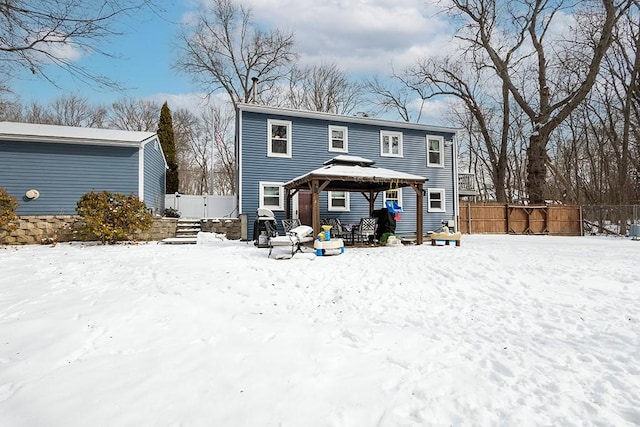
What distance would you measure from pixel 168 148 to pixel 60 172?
30.9ft

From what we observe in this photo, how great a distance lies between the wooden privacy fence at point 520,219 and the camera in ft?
60.2

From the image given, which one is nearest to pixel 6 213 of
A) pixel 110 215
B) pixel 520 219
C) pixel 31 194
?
pixel 31 194

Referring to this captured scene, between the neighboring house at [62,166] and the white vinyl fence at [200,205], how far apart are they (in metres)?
5.16

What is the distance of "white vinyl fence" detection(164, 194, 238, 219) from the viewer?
17.4 meters

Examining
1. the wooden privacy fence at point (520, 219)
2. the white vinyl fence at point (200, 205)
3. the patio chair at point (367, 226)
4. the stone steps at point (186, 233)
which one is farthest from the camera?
the wooden privacy fence at point (520, 219)

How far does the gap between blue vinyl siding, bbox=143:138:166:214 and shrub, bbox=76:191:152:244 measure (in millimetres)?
2357

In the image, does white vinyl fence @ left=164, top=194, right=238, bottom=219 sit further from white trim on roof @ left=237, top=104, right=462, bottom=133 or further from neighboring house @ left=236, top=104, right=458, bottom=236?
white trim on roof @ left=237, top=104, right=462, bottom=133

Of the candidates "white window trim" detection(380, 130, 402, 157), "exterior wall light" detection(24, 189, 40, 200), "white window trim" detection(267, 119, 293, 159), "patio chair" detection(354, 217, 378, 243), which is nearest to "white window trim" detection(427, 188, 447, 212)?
"white window trim" detection(380, 130, 402, 157)

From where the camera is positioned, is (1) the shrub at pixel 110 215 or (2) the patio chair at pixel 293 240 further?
(1) the shrub at pixel 110 215

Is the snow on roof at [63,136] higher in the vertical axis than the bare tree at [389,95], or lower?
lower

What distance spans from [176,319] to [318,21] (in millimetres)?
15474

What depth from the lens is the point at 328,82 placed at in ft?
84.9

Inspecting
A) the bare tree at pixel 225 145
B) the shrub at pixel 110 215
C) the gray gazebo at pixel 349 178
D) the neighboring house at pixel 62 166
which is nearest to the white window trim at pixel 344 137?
the gray gazebo at pixel 349 178

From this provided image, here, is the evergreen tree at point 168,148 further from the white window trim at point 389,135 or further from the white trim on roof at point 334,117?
the white window trim at point 389,135
